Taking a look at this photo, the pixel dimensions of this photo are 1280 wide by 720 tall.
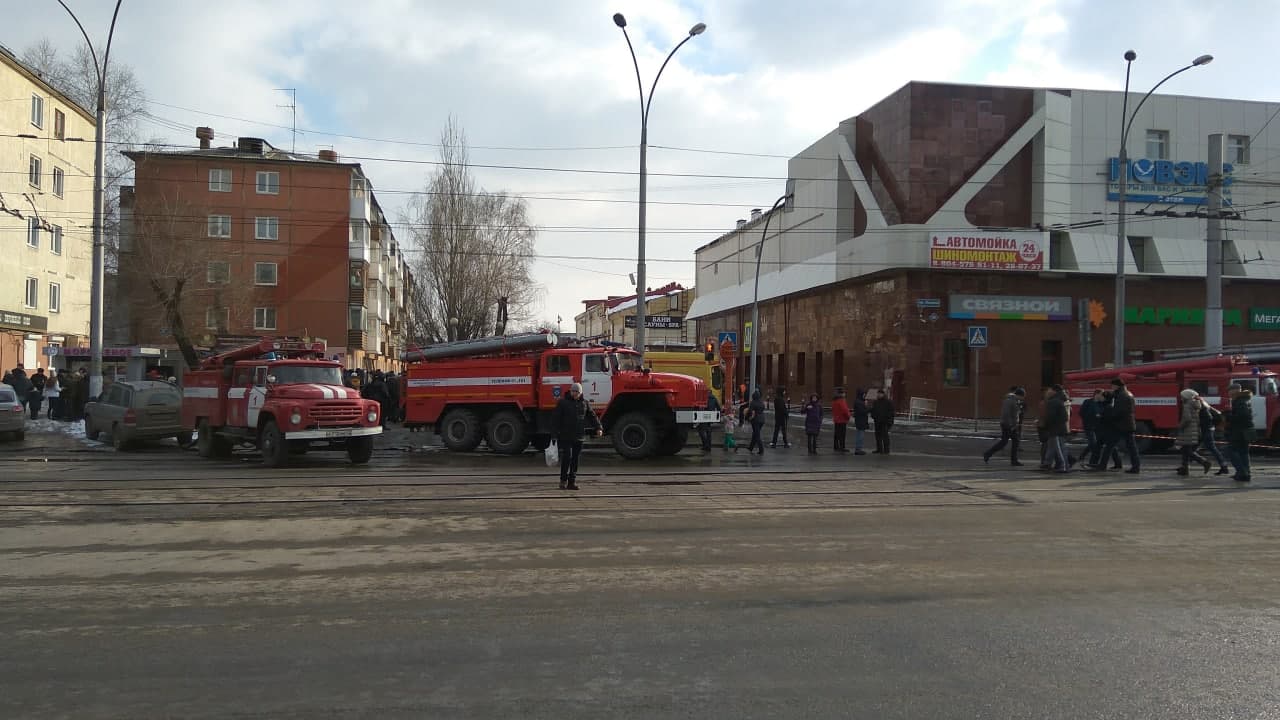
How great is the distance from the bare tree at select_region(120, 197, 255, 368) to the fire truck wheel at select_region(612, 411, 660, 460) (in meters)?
23.9

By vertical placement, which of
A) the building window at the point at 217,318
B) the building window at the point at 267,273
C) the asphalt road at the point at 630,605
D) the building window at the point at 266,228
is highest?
the building window at the point at 266,228

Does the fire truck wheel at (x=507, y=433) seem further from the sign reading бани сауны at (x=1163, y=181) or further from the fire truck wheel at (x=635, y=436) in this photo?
the sign reading бани сауны at (x=1163, y=181)

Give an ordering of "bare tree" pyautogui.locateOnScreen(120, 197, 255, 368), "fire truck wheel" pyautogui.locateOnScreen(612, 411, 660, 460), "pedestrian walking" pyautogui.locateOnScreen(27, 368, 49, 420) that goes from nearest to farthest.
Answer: "fire truck wheel" pyautogui.locateOnScreen(612, 411, 660, 460)
"pedestrian walking" pyautogui.locateOnScreen(27, 368, 49, 420)
"bare tree" pyautogui.locateOnScreen(120, 197, 255, 368)

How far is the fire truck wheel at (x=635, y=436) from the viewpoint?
18.9 meters

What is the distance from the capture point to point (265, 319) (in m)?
49.6

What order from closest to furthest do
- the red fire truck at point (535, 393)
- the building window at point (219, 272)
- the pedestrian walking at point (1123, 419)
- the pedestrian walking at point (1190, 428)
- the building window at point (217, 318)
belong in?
the pedestrian walking at point (1123, 419) < the pedestrian walking at point (1190, 428) < the red fire truck at point (535, 393) < the building window at point (219, 272) < the building window at point (217, 318)

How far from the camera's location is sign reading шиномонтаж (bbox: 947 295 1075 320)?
121 ft

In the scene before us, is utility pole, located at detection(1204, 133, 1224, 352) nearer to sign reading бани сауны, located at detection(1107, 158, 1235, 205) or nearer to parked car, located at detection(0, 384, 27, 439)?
sign reading бани сауны, located at detection(1107, 158, 1235, 205)

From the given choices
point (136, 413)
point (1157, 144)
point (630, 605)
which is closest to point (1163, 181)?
point (1157, 144)

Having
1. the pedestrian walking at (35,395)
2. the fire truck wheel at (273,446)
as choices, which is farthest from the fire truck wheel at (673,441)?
the pedestrian walking at (35,395)

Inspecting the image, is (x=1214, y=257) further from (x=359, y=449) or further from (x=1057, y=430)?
(x=359, y=449)

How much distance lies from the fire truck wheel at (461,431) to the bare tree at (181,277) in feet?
65.4

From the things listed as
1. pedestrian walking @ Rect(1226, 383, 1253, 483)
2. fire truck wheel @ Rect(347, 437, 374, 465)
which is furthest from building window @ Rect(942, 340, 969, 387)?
fire truck wheel @ Rect(347, 437, 374, 465)

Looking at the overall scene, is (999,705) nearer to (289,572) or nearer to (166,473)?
(289,572)
